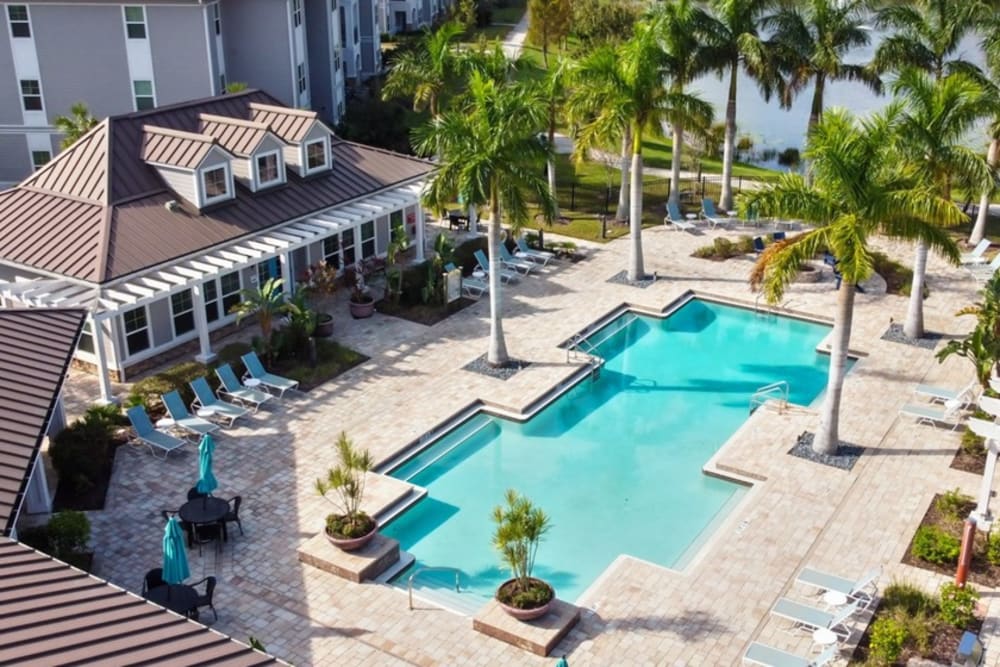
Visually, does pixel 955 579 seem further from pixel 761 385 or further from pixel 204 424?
pixel 204 424

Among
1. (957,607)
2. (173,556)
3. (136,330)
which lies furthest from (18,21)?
(957,607)

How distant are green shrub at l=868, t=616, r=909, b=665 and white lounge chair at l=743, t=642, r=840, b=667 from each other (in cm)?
64

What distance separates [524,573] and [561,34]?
1987 inches

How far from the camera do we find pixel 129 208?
2992 cm

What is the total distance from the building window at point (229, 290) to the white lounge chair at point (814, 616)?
18799 mm

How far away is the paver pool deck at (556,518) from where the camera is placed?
63.0ft

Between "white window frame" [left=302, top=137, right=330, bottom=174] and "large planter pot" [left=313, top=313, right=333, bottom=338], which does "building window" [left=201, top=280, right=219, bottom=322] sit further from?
"white window frame" [left=302, top=137, right=330, bottom=174]

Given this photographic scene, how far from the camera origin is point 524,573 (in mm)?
19703

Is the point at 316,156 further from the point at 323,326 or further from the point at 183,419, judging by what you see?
the point at 183,419

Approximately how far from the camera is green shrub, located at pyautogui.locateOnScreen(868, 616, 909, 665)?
18.0 meters

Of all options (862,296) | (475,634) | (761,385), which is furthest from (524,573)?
(862,296)

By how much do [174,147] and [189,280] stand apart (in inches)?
198

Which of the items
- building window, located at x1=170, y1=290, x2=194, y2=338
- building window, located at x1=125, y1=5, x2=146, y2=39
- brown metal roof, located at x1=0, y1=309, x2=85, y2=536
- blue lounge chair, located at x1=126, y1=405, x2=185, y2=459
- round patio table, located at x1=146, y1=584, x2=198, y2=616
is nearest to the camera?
brown metal roof, located at x1=0, y1=309, x2=85, y2=536

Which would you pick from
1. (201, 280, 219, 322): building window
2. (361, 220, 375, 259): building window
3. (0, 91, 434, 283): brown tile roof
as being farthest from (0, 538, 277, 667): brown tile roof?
(361, 220, 375, 259): building window
